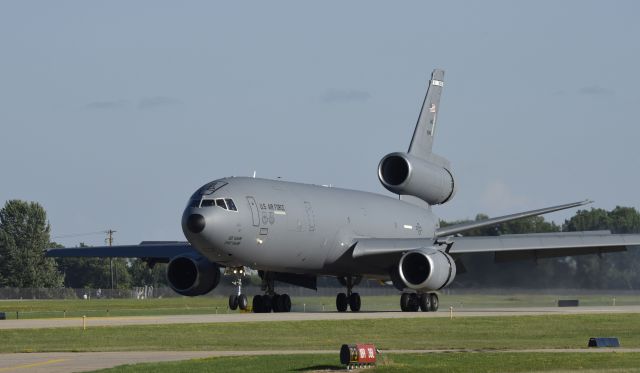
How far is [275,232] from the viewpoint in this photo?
49.3 metres

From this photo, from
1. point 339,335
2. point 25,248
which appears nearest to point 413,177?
point 339,335

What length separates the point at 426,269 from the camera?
5056 cm

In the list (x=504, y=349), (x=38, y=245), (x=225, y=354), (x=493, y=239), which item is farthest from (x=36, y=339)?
(x=38, y=245)

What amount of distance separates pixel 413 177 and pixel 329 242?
25.1 feet

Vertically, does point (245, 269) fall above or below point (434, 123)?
below

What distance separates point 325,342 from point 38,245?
89.5 metres

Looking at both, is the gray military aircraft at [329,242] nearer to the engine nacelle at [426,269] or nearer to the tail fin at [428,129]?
the engine nacelle at [426,269]

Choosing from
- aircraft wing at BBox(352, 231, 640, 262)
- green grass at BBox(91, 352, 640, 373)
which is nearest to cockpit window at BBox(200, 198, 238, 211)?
aircraft wing at BBox(352, 231, 640, 262)

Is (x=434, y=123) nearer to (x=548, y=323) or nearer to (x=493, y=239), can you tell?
(x=493, y=239)

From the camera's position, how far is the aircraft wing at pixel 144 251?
56.5 m

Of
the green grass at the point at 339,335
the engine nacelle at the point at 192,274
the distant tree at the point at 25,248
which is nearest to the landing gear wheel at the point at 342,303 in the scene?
the engine nacelle at the point at 192,274

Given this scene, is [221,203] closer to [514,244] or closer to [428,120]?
[514,244]

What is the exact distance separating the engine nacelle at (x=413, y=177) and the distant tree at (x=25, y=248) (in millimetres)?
57762

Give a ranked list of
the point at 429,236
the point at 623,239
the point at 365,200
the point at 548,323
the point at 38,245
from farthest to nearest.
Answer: the point at 38,245 < the point at 429,236 < the point at 365,200 < the point at 623,239 < the point at 548,323
